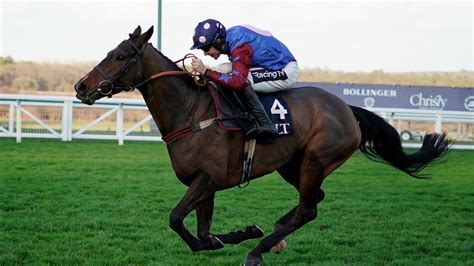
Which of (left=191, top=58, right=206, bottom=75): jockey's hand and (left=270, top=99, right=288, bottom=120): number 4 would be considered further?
(left=270, top=99, right=288, bottom=120): number 4

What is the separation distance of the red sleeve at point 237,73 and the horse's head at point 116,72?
532mm

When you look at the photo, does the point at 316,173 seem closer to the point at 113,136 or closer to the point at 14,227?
the point at 14,227

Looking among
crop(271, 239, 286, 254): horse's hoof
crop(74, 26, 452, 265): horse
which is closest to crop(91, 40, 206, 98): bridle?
crop(74, 26, 452, 265): horse

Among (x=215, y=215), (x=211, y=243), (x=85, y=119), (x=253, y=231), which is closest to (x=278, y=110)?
(x=253, y=231)

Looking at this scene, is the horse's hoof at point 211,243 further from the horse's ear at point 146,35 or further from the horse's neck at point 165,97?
the horse's ear at point 146,35

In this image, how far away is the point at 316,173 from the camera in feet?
18.7

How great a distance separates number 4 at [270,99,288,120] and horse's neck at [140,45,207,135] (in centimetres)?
67

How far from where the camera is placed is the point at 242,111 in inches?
209

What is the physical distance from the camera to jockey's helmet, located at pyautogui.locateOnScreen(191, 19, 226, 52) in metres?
5.16

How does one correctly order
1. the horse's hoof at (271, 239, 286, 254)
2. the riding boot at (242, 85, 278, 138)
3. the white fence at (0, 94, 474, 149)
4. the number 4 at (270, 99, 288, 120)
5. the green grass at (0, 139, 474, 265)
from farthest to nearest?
1. the white fence at (0, 94, 474, 149)
2. the green grass at (0, 139, 474, 265)
3. the horse's hoof at (271, 239, 286, 254)
4. the number 4 at (270, 99, 288, 120)
5. the riding boot at (242, 85, 278, 138)

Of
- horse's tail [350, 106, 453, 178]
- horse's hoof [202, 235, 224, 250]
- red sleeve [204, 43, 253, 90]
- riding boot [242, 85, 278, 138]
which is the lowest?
horse's hoof [202, 235, 224, 250]

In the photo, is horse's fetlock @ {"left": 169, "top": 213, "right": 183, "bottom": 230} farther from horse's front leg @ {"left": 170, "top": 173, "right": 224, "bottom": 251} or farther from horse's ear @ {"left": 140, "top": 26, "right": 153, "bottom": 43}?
horse's ear @ {"left": 140, "top": 26, "right": 153, "bottom": 43}

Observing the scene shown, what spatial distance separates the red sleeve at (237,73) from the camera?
5148 mm

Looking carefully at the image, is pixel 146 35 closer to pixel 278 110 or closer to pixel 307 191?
pixel 278 110
